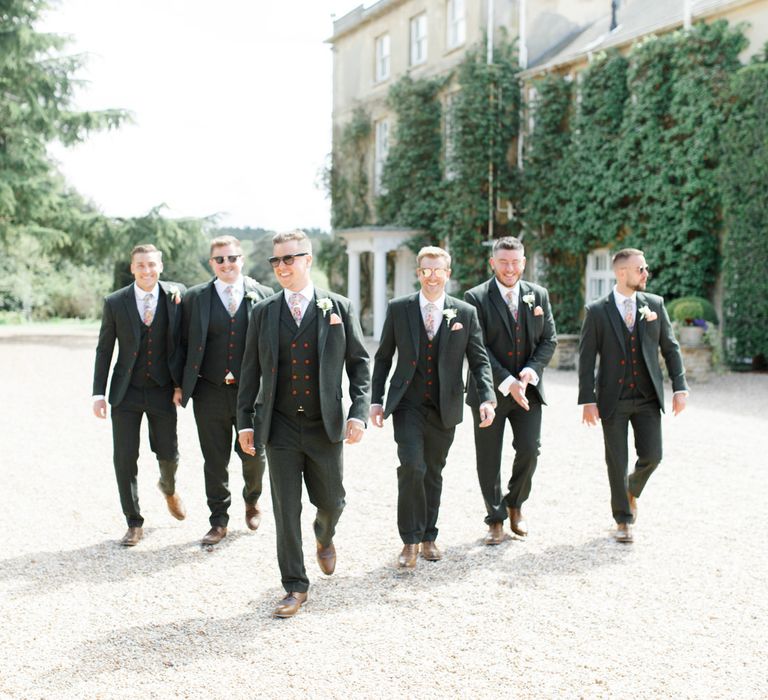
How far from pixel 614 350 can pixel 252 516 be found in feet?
8.53

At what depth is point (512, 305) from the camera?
19.7 feet

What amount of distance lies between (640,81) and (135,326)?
14872 mm

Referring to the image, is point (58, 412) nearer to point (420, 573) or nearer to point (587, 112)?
point (420, 573)

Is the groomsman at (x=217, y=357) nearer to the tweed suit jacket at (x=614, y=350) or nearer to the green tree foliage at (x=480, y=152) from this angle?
the tweed suit jacket at (x=614, y=350)

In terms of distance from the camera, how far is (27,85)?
2525 cm

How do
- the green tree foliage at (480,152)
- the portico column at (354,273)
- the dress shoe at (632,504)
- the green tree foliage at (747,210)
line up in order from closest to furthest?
the dress shoe at (632,504), the green tree foliage at (747,210), the green tree foliage at (480,152), the portico column at (354,273)

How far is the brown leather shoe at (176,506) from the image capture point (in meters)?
6.29

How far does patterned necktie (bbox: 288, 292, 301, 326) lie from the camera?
15.6 feet

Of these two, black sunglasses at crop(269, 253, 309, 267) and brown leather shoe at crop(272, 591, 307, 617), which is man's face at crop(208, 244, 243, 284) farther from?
brown leather shoe at crop(272, 591, 307, 617)

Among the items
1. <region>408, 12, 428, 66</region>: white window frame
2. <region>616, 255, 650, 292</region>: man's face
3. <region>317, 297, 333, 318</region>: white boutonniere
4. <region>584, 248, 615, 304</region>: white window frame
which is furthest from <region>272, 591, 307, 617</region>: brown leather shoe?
<region>408, 12, 428, 66</region>: white window frame

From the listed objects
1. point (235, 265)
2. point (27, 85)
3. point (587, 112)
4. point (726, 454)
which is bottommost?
point (726, 454)

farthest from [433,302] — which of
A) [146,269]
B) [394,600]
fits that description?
[146,269]

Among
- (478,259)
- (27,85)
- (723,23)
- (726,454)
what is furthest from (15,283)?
(726,454)

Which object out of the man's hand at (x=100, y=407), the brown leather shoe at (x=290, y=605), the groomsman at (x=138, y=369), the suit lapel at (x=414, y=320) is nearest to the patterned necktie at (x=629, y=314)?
the suit lapel at (x=414, y=320)
